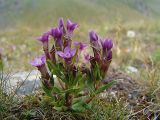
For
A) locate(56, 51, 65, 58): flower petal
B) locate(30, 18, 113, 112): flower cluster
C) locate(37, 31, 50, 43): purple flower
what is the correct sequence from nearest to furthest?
locate(56, 51, 65, 58): flower petal, locate(30, 18, 113, 112): flower cluster, locate(37, 31, 50, 43): purple flower

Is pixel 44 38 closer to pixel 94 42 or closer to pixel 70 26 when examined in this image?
pixel 70 26

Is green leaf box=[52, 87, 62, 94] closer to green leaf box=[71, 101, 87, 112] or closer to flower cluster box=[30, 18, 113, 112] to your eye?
flower cluster box=[30, 18, 113, 112]

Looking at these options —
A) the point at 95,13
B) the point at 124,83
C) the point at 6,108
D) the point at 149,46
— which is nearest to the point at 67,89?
the point at 6,108

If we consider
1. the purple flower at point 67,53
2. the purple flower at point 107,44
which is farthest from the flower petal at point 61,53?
the purple flower at point 107,44

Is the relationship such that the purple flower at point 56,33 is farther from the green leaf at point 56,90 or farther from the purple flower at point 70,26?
the green leaf at point 56,90

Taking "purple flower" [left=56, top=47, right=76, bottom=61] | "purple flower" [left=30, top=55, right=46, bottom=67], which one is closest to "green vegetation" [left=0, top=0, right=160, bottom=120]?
"purple flower" [left=30, top=55, right=46, bottom=67]

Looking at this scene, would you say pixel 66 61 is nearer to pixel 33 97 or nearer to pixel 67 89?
pixel 67 89

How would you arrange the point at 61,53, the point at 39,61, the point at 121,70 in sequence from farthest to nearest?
the point at 121,70
the point at 39,61
the point at 61,53

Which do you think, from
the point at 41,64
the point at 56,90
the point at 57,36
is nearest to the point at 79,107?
the point at 56,90

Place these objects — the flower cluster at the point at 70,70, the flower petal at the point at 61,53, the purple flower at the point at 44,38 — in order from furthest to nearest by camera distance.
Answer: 1. the purple flower at the point at 44,38
2. the flower cluster at the point at 70,70
3. the flower petal at the point at 61,53
